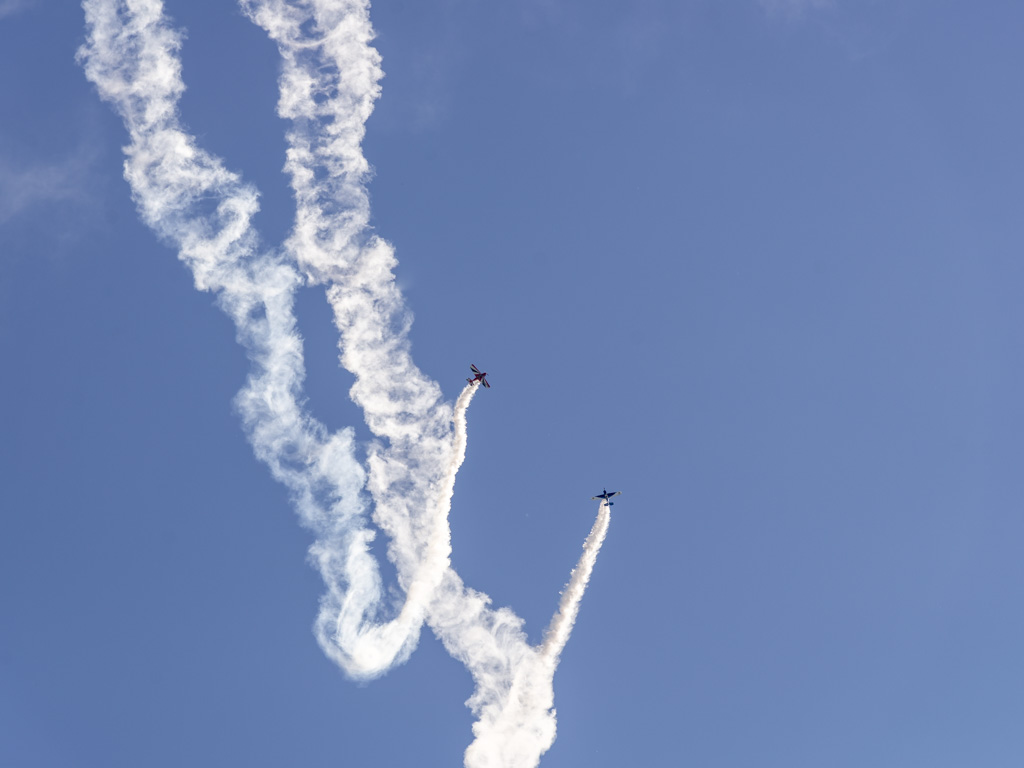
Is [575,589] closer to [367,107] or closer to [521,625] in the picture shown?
[521,625]

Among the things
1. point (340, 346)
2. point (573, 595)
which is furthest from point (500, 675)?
point (340, 346)

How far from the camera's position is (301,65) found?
69875 mm

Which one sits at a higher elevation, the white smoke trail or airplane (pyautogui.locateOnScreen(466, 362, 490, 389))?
airplane (pyautogui.locateOnScreen(466, 362, 490, 389))

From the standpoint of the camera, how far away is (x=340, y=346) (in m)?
70.6

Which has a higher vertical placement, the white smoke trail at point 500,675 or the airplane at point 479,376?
the airplane at point 479,376

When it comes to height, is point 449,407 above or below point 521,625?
above

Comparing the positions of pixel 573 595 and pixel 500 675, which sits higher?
pixel 573 595

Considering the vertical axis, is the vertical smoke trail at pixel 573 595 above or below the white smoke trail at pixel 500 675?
above

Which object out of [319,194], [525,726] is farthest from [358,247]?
[525,726]

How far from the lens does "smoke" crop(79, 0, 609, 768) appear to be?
69062 millimetres

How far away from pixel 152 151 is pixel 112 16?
36.8 ft

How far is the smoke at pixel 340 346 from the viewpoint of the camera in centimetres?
6906

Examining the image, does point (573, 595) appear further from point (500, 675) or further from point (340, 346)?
point (340, 346)

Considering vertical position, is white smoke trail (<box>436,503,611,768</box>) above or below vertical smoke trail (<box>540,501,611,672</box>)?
below
